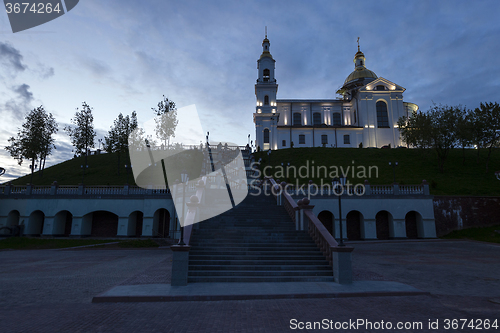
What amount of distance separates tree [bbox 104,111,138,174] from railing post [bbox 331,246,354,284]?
134 ft

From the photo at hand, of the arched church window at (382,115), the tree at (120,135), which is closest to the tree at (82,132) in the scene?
the tree at (120,135)

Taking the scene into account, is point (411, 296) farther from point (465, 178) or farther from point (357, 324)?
point (465, 178)

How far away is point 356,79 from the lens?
246 ft

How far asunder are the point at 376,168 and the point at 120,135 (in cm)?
3995

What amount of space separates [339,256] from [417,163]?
4164cm

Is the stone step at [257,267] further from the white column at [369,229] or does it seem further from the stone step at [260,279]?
the white column at [369,229]

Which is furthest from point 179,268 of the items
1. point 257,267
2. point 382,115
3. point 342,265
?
point 382,115

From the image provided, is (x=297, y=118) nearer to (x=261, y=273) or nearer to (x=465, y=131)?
(x=465, y=131)

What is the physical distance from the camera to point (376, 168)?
4228cm

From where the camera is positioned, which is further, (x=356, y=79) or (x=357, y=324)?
(x=356, y=79)

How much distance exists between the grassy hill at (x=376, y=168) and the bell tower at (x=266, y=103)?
9791mm

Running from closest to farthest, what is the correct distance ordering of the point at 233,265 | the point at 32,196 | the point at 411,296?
the point at 411,296
the point at 233,265
the point at 32,196

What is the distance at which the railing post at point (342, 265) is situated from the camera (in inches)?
385

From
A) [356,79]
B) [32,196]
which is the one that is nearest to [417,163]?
[356,79]
